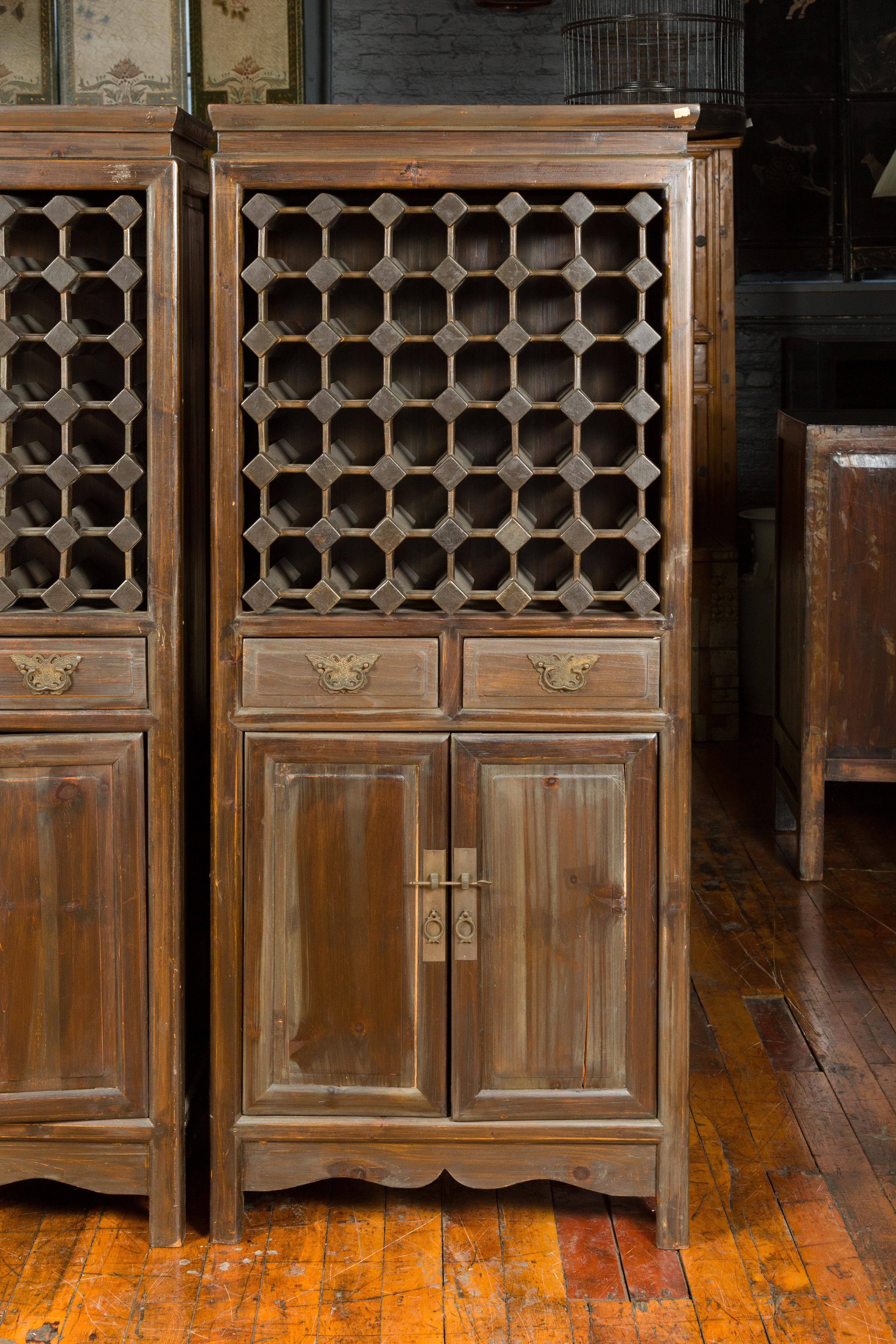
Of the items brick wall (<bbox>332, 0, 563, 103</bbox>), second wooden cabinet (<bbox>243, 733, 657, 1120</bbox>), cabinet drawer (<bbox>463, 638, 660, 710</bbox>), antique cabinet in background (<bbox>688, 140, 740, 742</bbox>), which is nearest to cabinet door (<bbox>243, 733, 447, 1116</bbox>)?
second wooden cabinet (<bbox>243, 733, 657, 1120</bbox>)

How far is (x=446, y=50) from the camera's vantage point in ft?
18.9

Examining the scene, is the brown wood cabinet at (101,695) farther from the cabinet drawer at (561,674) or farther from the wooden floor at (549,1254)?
the cabinet drawer at (561,674)

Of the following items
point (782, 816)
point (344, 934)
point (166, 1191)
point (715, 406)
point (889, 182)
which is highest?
point (889, 182)

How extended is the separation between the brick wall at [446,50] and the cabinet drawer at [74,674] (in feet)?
14.2

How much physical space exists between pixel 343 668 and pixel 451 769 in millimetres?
241

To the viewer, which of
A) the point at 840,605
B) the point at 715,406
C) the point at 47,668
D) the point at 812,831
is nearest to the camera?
the point at 47,668

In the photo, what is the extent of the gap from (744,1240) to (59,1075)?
1187mm

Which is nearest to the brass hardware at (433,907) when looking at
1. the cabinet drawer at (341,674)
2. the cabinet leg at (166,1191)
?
the cabinet drawer at (341,674)

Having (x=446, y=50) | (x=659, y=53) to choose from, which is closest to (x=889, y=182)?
(x=659, y=53)

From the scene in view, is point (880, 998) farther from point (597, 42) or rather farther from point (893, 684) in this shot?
point (597, 42)

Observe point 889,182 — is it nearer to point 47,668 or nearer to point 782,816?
point 782,816

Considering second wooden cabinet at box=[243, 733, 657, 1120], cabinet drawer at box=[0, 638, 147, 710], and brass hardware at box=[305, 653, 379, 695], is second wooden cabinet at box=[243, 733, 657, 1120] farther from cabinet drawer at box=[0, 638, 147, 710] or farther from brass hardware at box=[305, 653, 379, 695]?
cabinet drawer at box=[0, 638, 147, 710]

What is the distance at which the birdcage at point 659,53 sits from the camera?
17.9ft

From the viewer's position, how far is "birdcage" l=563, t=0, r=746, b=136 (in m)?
5.44
